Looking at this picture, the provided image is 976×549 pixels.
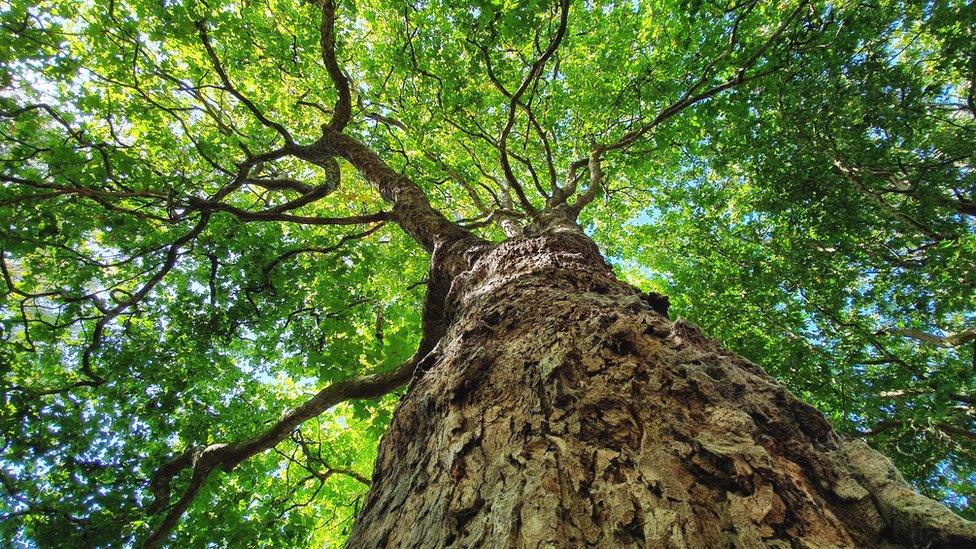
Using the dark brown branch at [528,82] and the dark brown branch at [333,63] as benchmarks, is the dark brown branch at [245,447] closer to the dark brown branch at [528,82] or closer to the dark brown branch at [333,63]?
the dark brown branch at [528,82]

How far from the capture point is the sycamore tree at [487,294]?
1311mm

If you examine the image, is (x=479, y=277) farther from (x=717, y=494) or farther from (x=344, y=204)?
(x=344, y=204)

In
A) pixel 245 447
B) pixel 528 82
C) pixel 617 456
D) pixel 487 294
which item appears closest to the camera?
pixel 617 456

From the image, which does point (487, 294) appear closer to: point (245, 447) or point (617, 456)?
point (617, 456)

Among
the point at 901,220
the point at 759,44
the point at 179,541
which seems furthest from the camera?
the point at 901,220

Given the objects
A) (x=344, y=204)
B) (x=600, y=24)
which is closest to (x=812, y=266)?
(x=600, y=24)

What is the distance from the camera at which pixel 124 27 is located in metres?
5.71

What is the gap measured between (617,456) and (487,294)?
161cm

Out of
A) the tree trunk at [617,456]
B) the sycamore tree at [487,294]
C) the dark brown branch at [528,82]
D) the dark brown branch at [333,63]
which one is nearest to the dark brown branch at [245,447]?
the sycamore tree at [487,294]

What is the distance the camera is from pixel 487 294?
9.04 ft

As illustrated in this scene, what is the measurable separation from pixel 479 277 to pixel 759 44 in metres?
6.38

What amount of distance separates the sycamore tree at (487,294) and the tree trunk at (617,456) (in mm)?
10

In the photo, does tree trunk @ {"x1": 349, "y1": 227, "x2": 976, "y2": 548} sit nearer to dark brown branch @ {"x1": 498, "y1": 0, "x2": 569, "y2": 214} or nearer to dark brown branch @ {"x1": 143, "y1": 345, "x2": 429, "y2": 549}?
dark brown branch @ {"x1": 143, "y1": 345, "x2": 429, "y2": 549}

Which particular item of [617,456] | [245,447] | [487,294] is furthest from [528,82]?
[245,447]
